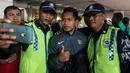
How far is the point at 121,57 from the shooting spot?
216cm

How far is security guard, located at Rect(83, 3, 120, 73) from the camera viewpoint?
2.16 meters

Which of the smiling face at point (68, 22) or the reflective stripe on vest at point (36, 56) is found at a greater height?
the smiling face at point (68, 22)

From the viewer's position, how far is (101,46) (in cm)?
221

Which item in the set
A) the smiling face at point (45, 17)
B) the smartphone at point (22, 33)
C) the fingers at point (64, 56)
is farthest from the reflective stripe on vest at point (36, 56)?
the smartphone at point (22, 33)

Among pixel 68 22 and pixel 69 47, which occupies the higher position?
pixel 68 22

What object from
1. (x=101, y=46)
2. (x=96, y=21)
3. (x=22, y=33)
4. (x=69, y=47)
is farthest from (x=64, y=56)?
(x=22, y=33)

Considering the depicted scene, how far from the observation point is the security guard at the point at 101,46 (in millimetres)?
2160

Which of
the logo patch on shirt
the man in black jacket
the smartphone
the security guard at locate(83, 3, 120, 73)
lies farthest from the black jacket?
the smartphone

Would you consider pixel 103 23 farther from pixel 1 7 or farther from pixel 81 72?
pixel 1 7

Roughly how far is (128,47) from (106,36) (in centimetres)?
24

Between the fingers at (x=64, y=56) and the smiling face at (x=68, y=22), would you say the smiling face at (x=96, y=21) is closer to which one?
the smiling face at (x=68, y=22)

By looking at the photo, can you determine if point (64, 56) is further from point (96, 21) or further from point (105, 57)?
point (96, 21)

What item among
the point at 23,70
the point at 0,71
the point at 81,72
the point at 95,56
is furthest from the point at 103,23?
the point at 0,71

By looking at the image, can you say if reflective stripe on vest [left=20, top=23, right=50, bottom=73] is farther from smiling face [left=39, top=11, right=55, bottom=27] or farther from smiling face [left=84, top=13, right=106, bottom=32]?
smiling face [left=84, top=13, right=106, bottom=32]
